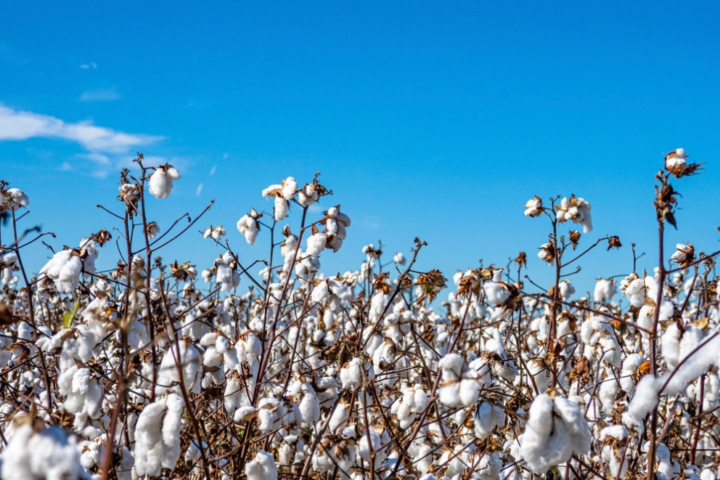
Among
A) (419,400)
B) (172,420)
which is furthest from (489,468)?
(172,420)

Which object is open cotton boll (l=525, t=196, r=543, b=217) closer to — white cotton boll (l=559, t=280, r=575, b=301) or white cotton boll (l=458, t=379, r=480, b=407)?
white cotton boll (l=559, t=280, r=575, b=301)

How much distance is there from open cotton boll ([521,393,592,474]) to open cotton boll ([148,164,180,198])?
2.28 m

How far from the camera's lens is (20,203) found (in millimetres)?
4039

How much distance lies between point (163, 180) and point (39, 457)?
7.11ft

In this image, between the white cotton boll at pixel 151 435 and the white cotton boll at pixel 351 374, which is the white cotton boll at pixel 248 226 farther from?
the white cotton boll at pixel 151 435

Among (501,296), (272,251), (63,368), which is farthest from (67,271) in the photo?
(501,296)

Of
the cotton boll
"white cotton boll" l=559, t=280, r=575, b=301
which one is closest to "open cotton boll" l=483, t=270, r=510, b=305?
the cotton boll

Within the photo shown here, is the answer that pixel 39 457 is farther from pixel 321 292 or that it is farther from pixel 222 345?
pixel 321 292

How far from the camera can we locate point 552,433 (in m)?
1.81

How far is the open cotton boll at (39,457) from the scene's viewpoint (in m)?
1.28

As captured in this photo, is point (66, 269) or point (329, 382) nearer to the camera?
point (66, 269)

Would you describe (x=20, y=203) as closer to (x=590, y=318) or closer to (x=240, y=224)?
(x=240, y=224)

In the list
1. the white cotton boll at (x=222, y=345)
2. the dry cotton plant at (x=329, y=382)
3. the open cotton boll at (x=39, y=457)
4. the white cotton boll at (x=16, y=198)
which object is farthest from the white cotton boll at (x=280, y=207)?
the open cotton boll at (x=39, y=457)

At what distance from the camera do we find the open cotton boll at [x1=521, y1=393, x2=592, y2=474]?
178cm
